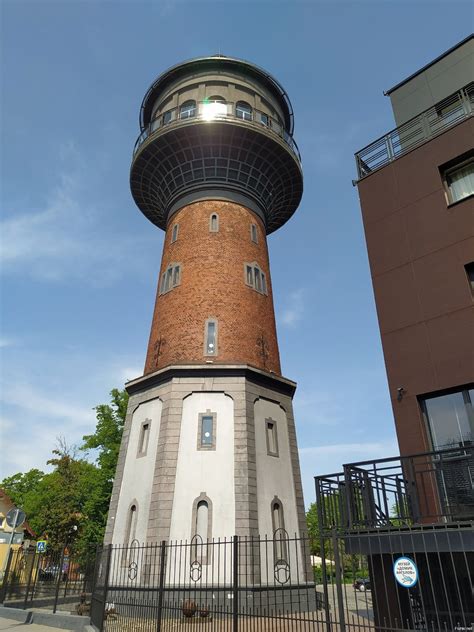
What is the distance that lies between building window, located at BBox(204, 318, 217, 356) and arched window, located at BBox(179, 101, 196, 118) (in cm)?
1197

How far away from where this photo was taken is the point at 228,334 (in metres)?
21.2

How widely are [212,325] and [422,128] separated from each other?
11707mm

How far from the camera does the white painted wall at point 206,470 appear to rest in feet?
55.9

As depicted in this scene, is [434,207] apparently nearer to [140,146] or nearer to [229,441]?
[229,441]

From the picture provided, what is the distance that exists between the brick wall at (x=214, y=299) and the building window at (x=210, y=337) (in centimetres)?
20

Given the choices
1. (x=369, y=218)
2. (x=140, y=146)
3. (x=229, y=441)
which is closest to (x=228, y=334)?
(x=229, y=441)

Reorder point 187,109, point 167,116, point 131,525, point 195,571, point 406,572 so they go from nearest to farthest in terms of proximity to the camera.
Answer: point 406,572, point 195,571, point 131,525, point 187,109, point 167,116

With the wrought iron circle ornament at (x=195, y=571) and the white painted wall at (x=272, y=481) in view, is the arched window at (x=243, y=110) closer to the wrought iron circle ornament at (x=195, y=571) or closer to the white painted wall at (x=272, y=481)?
the white painted wall at (x=272, y=481)

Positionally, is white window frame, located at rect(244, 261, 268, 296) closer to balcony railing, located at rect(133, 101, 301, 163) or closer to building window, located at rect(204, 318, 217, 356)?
building window, located at rect(204, 318, 217, 356)

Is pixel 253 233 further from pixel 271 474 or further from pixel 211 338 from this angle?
pixel 271 474

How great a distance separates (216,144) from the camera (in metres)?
24.8

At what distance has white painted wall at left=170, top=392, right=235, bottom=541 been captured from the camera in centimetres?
1705

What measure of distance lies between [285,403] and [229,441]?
4.12 metres

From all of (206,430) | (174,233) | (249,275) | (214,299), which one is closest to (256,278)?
(249,275)
